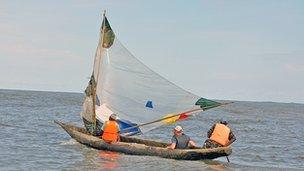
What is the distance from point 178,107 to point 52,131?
1357 cm

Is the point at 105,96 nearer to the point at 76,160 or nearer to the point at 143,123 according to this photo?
the point at 143,123

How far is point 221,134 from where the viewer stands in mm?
20844

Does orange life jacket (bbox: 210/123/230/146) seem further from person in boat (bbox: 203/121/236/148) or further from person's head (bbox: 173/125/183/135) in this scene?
person's head (bbox: 173/125/183/135)

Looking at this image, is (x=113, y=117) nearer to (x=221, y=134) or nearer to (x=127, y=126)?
(x=127, y=126)

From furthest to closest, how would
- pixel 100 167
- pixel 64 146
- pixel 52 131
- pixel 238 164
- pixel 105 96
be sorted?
pixel 52 131 → pixel 64 146 → pixel 105 96 → pixel 238 164 → pixel 100 167

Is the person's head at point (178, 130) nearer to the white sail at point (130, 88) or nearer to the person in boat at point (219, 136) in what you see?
the person in boat at point (219, 136)

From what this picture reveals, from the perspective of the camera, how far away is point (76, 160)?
2120 centimetres

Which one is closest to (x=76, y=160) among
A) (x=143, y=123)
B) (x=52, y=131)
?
(x=143, y=123)

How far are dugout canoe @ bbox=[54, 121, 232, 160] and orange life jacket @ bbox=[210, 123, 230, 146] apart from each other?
1.47 ft

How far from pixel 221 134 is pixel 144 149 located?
3055 mm

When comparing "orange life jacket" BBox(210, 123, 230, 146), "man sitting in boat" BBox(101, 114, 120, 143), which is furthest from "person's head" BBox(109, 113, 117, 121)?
"orange life jacket" BBox(210, 123, 230, 146)

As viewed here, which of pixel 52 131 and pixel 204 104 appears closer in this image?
pixel 204 104

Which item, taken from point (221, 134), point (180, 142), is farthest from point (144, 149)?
point (221, 134)

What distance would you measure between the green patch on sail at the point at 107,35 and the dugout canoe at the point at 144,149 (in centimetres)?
392
